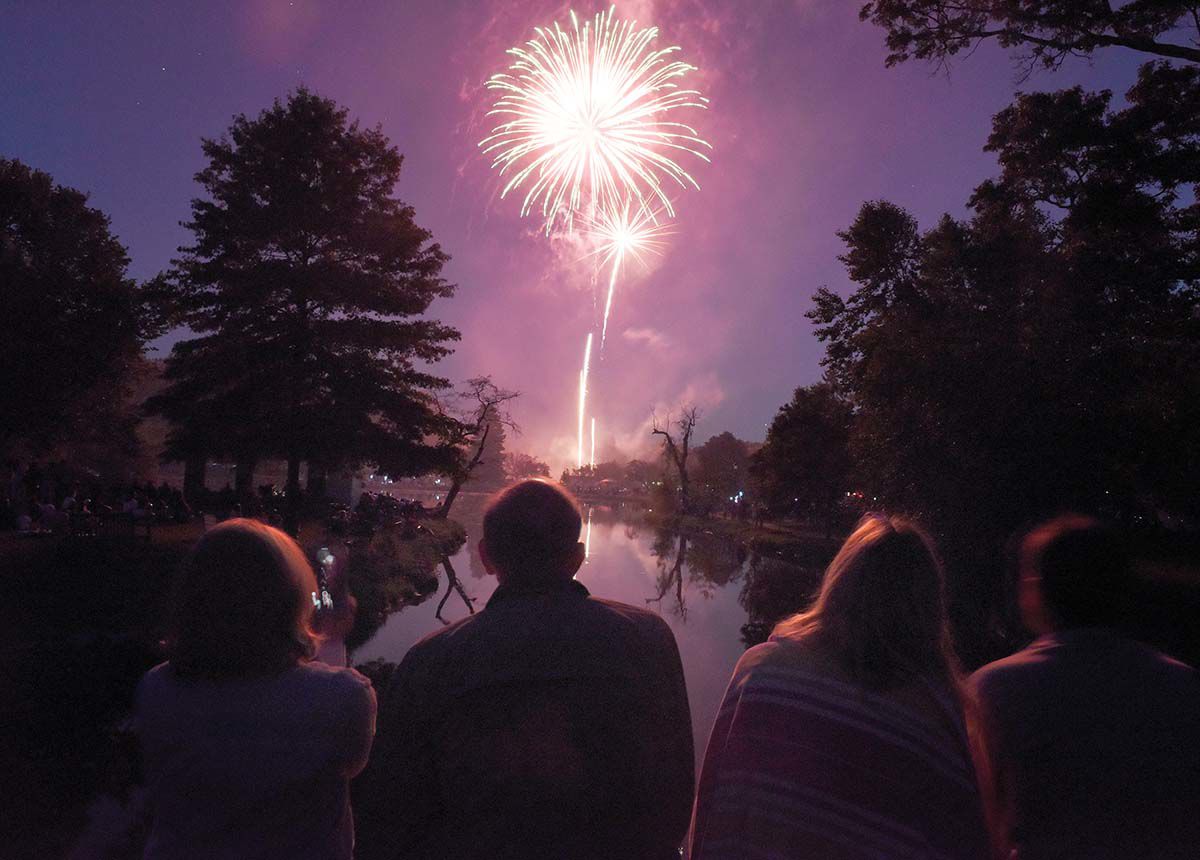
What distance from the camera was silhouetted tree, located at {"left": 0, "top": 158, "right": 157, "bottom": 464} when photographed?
64.1 ft

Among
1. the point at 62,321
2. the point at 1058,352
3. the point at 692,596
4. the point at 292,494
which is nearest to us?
the point at 1058,352

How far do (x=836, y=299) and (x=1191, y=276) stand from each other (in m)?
8.82

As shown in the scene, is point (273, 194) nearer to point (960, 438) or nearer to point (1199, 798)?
point (960, 438)

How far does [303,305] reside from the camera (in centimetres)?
1970

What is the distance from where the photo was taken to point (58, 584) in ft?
39.4

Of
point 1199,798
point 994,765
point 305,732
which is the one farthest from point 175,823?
point 1199,798

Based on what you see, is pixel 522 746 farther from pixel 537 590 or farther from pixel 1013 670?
pixel 1013 670

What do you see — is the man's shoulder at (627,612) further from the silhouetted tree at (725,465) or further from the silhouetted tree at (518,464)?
the silhouetted tree at (518,464)

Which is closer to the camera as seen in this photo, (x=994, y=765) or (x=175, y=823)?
(x=175, y=823)

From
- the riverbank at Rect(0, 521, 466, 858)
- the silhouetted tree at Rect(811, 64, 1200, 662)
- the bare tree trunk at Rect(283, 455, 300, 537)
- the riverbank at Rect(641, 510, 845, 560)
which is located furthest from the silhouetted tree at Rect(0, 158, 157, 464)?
the riverbank at Rect(641, 510, 845, 560)

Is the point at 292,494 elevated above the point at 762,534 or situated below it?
above

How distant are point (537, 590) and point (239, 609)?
820mm

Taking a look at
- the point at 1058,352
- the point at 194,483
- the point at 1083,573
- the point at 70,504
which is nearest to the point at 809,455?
the point at 1058,352

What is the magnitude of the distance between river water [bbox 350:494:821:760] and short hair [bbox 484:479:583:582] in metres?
5.57
